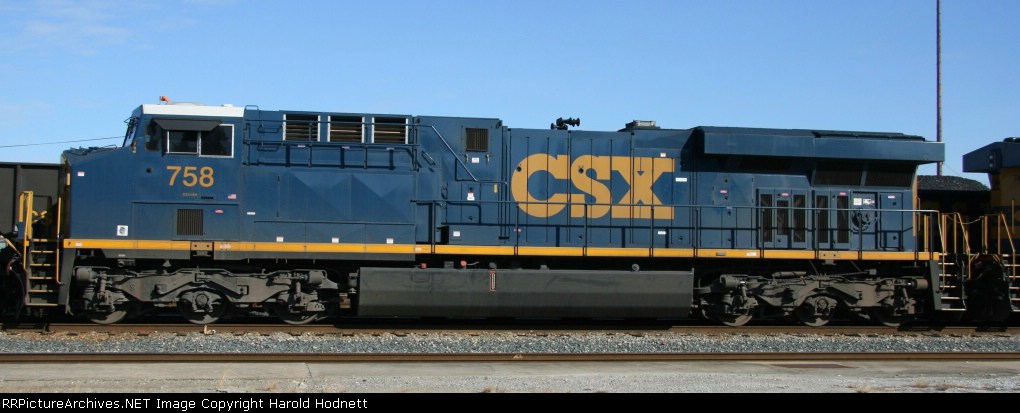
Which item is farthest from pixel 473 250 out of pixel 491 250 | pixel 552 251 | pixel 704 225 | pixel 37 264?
pixel 37 264

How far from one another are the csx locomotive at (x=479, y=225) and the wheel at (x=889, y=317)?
0.05 m

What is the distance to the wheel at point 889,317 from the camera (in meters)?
14.2

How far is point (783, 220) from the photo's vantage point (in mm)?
14336

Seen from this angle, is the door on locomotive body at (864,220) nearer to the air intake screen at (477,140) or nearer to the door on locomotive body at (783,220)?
the door on locomotive body at (783,220)

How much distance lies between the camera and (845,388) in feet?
27.0

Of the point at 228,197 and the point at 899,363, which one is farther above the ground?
the point at 228,197

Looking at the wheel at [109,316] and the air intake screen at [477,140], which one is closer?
the wheel at [109,316]

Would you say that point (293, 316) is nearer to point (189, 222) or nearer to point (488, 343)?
point (189, 222)

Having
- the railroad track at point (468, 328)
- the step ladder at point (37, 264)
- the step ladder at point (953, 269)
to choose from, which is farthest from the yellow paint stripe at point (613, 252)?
the step ladder at point (37, 264)

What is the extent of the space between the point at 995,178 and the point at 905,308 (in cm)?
319

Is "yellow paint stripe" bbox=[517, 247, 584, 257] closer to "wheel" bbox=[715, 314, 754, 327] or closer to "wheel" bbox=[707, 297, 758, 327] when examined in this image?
"wheel" bbox=[707, 297, 758, 327]
